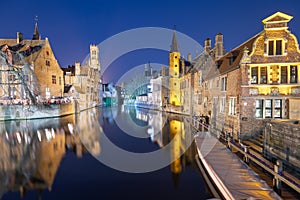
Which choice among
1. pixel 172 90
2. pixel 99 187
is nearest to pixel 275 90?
pixel 99 187

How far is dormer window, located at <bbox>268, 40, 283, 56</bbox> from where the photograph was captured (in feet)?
54.2

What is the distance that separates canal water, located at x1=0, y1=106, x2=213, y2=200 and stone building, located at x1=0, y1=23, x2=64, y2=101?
2277cm

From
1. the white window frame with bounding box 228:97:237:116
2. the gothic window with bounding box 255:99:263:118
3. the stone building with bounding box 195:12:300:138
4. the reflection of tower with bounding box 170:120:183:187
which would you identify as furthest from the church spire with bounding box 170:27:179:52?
the gothic window with bounding box 255:99:263:118

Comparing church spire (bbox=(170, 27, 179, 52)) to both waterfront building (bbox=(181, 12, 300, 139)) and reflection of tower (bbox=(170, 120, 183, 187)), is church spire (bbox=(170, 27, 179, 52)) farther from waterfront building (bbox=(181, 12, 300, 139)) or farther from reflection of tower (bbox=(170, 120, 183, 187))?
waterfront building (bbox=(181, 12, 300, 139))

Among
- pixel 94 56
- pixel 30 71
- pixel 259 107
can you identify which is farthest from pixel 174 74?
pixel 94 56

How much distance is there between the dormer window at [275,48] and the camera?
54.2 ft

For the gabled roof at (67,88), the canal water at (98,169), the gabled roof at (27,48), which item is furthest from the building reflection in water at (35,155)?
the gabled roof at (67,88)

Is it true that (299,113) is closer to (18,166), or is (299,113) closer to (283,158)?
(283,158)

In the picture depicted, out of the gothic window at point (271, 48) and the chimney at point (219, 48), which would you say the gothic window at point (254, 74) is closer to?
the gothic window at point (271, 48)

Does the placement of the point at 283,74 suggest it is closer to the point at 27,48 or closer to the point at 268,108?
the point at 268,108

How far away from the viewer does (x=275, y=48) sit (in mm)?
16547

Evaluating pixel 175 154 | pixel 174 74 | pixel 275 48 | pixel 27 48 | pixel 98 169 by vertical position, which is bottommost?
pixel 98 169

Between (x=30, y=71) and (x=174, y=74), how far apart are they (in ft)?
99.1

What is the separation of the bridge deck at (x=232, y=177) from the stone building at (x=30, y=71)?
3275 cm
